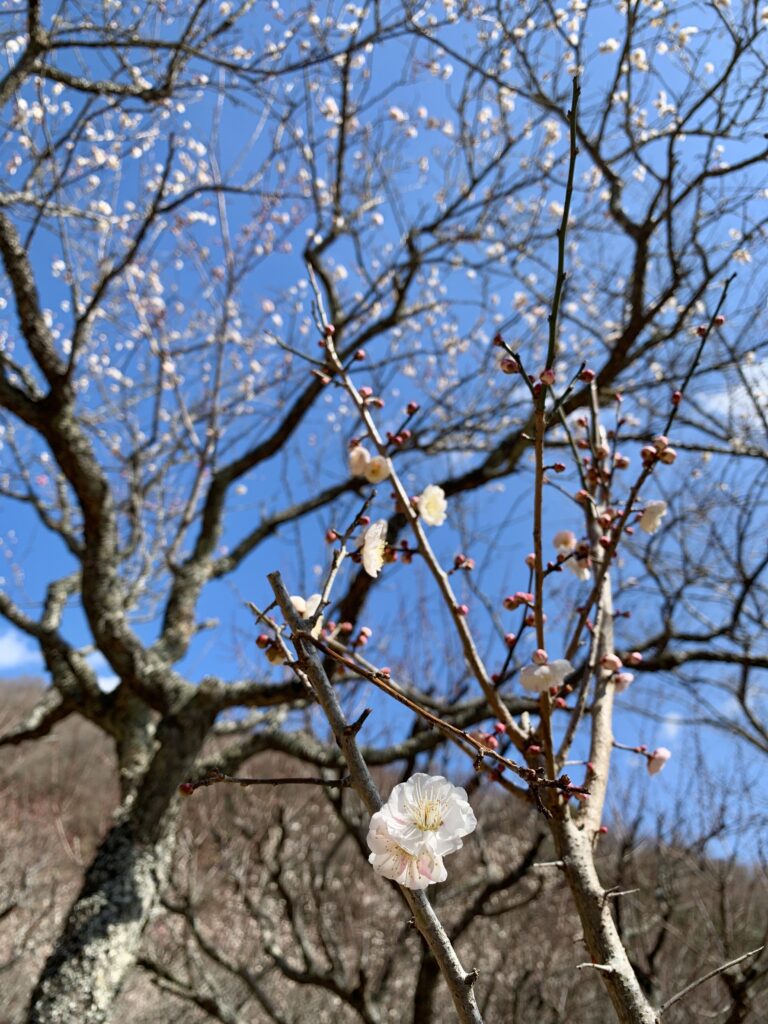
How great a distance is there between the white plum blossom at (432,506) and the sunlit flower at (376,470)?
0.11 m

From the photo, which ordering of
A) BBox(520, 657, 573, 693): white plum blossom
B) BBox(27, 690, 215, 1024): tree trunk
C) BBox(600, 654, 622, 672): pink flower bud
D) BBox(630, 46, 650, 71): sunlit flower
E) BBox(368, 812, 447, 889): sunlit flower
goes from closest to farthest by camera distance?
BBox(368, 812, 447, 889): sunlit flower, BBox(520, 657, 573, 693): white plum blossom, BBox(600, 654, 622, 672): pink flower bud, BBox(27, 690, 215, 1024): tree trunk, BBox(630, 46, 650, 71): sunlit flower

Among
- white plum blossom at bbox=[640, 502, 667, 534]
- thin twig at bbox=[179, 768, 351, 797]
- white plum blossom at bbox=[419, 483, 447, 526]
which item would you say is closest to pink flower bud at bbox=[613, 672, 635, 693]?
white plum blossom at bbox=[640, 502, 667, 534]

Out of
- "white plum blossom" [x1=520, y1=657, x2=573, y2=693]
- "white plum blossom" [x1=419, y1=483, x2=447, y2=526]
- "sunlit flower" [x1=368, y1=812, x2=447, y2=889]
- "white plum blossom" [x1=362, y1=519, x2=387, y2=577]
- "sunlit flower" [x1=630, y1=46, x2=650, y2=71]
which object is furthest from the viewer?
"sunlit flower" [x1=630, y1=46, x2=650, y2=71]

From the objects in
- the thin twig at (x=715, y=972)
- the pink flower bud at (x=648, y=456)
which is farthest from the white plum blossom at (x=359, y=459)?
the thin twig at (x=715, y=972)

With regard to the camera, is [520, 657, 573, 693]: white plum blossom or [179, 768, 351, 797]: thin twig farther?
[520, 657, 573, 693]: white plum blossom

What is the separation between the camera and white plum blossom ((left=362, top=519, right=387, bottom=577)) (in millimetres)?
1425

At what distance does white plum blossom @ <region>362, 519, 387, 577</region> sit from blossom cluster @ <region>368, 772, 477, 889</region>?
0.51 m

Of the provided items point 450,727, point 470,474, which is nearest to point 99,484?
point 470,474

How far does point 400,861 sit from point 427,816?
7 cm

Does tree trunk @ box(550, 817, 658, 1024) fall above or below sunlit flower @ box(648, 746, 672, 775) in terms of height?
below

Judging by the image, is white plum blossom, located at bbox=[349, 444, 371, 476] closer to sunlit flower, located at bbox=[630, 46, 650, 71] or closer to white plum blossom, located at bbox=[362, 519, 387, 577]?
white plum blossom, located at bbox=[362, 519, 387, 577]

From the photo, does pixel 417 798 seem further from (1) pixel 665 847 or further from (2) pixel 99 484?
(1) pixel 665 847

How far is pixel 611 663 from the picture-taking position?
155cm

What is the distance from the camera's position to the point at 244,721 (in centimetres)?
499
